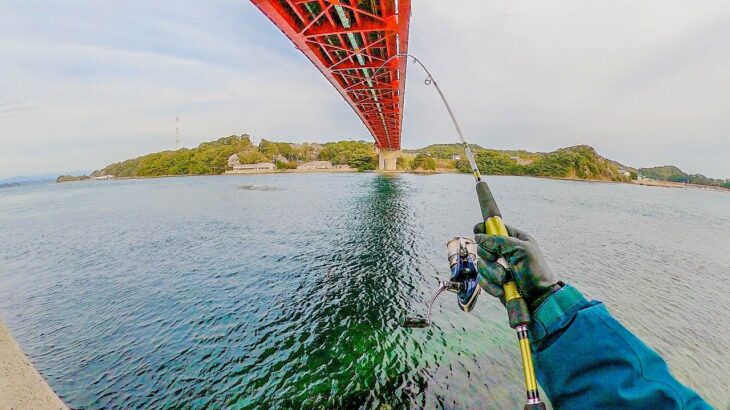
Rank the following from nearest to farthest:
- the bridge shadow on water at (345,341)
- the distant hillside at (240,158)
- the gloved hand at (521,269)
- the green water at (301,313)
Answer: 1. the gloved hand at (521,269)
2. the bridge shadow on water at (345,341)
3. the green water at (301,313)
4. the distant hillside at (240,158)

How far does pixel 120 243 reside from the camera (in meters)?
18.8

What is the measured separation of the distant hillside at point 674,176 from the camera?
126m

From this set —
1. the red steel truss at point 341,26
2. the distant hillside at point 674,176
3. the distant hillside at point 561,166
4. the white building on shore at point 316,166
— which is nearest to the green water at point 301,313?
the red steel truss at point 341,26

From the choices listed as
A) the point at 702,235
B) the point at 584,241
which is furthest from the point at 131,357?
the point at 702,235

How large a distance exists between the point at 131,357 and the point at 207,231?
1470 cm

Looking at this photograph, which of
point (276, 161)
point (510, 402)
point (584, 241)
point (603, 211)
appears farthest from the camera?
point (276, 161)

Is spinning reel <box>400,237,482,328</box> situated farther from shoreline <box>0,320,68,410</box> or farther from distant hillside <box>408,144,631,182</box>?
distant hillside <box>408,144,631,182</box>

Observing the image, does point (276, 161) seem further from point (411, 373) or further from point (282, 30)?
point (411, 373)

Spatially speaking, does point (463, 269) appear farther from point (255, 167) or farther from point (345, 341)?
point (255, 167)

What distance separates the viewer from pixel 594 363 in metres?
1.41

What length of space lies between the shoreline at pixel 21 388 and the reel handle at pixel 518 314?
24.0ft

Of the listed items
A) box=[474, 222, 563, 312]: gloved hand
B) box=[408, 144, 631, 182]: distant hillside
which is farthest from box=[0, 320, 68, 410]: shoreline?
box=[408, 144, 631, 182]: distant hillside

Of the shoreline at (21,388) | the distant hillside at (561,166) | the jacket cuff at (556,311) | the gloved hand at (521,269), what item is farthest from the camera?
the distant hillside at (561,166)

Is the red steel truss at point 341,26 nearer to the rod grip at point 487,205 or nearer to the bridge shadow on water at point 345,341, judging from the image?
the bridge shadow on water at point 345,341
